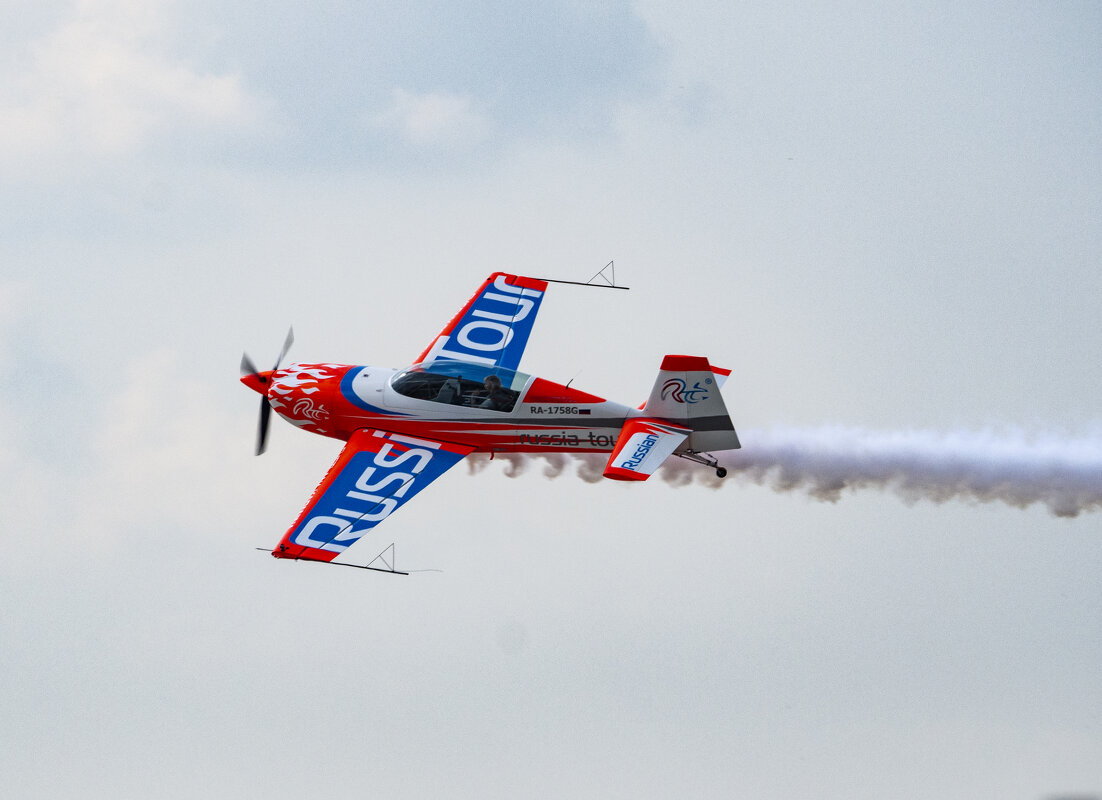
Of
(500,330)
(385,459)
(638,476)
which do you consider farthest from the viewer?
(500,330)

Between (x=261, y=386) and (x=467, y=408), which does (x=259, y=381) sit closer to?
(x=261, y=386)

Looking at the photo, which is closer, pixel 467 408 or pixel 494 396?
pixel 494 396

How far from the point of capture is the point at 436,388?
30766mm

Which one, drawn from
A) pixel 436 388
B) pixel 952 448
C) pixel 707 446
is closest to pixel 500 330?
pixel 436 388

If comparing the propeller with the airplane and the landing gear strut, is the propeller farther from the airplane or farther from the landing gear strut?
the landing gear strut

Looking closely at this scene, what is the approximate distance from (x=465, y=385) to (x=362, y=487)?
2793 mm

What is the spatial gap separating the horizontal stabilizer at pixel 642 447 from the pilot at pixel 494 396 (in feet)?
7.42

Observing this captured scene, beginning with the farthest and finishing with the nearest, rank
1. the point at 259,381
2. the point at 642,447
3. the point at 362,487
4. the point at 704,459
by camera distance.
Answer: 1. the point at 259,381
2. the point at 704,459
3. the point at 362,487
4. the point at 642,447

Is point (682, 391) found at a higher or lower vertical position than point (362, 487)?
higher

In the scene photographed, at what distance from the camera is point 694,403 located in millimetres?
29312

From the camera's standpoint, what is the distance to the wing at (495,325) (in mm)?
32375

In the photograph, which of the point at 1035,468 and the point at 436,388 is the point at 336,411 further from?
the point at 1035,468

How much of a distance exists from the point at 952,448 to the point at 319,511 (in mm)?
11761

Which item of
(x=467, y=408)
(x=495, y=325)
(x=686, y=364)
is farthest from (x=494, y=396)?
(x=686, y=364)
